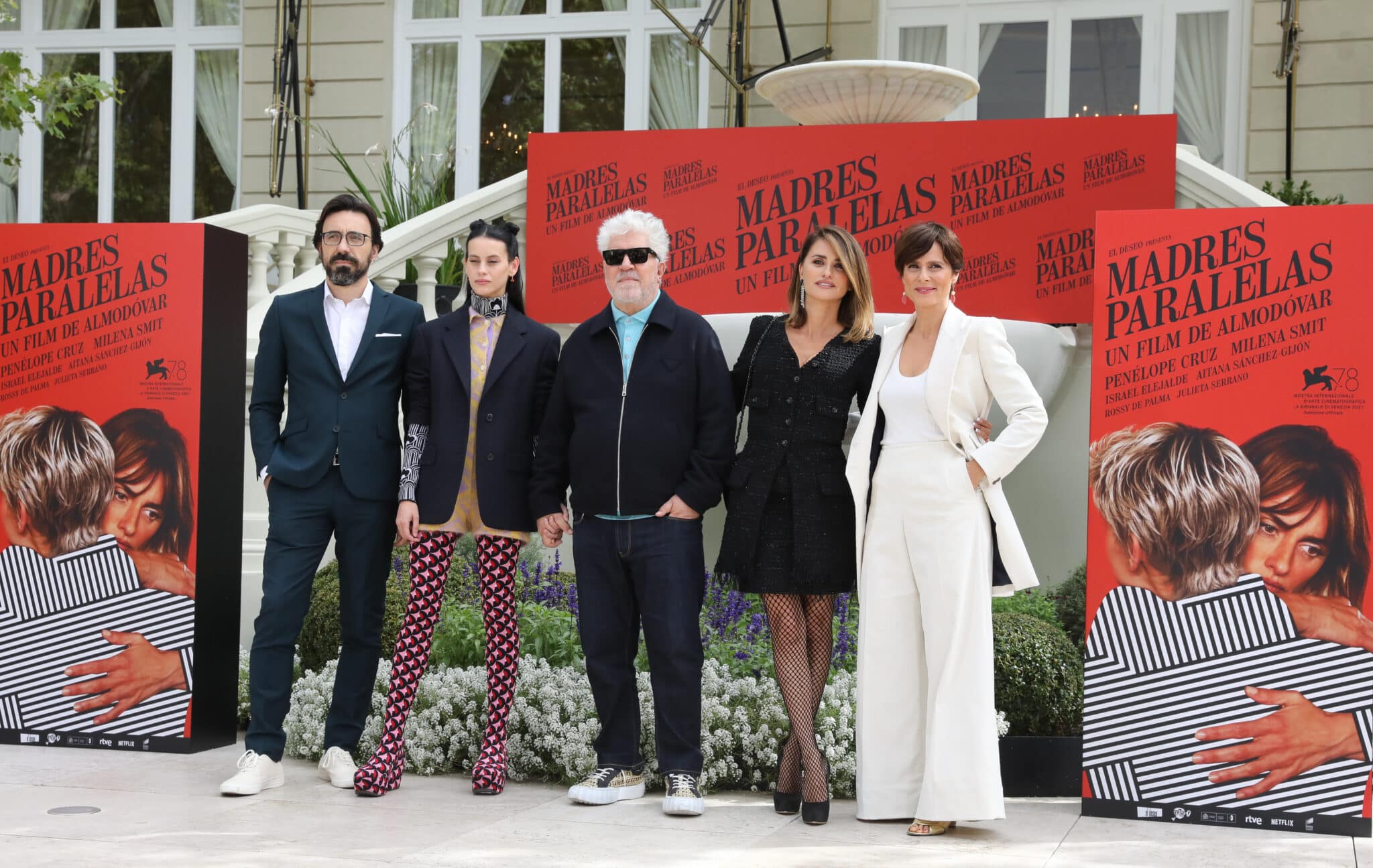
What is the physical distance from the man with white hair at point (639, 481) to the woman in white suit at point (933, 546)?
50 centimetres

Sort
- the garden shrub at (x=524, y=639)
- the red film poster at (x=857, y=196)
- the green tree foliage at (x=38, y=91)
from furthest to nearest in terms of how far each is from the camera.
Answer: the green tree foliage at (x=38, y=91) < the red film poster at (x=857, y=196) < the garden shrub at (x=524, y=639)

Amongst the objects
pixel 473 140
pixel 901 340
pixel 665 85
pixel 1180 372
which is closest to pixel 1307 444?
pixel 1180 372

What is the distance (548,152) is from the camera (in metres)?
7.34

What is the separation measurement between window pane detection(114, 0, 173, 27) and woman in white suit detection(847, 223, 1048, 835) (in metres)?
10.9

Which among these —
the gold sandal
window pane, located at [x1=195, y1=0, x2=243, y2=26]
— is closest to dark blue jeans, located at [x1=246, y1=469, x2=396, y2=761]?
the gold sandal

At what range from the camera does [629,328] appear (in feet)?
14.4

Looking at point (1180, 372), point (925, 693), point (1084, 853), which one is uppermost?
point (1180, 372)

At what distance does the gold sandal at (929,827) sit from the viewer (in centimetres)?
406

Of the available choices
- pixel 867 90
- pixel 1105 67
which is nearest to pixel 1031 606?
pixel 867 90

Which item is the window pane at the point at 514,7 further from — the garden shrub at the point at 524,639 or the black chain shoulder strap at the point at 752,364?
the black chain shoulder strap at the point at 752,364

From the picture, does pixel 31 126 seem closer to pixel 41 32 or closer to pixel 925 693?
pixel 41 32

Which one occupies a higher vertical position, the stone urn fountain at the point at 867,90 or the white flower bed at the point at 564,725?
the stone urn fountain at the point at 867,90

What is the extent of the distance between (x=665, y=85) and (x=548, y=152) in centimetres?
495

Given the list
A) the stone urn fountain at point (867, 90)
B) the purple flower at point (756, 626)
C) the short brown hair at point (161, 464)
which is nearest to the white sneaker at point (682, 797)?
the purple flower at point (756, 626)
